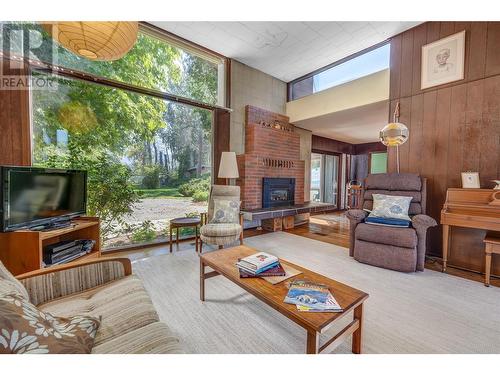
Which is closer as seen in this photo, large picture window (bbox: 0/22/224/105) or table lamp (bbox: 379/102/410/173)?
large picture window (bbox: 0/22/224/105)

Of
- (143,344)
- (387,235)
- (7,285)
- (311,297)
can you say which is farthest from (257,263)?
(387,235)

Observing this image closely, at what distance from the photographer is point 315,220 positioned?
5.26 m

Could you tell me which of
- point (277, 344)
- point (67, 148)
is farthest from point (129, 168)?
point (277, 344)

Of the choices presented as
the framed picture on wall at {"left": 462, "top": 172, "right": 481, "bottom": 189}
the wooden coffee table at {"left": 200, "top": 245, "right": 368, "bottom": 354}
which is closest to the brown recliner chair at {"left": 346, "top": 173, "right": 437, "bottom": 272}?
the framed picture on wall at {"left": 462, "top": 172, "right": 481, "bottom": 189}

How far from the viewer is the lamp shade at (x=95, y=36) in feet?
3.50

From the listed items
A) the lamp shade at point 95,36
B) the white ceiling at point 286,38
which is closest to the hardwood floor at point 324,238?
the lamp shade at point 95,36

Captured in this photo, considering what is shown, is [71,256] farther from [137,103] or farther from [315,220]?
[315,220]

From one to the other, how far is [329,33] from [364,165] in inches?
193

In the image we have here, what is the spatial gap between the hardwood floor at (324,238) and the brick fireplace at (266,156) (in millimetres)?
692

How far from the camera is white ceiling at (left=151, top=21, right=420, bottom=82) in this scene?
9.91ft

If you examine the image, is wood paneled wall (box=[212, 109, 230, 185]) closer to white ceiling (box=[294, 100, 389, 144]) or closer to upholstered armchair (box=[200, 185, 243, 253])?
upholstered armchair (box=[200, 185, 243, 253])

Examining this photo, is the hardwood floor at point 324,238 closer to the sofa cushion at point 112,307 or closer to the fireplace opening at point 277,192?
the fireplace opening at point 277,192
